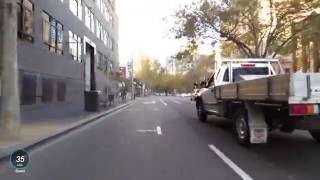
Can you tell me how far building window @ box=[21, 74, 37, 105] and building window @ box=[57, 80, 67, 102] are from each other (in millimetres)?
7077

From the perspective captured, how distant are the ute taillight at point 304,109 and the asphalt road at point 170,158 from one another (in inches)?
41.8

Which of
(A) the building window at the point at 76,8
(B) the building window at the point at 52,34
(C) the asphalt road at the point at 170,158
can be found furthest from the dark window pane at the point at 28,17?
(A) the building window at the point at 76,8

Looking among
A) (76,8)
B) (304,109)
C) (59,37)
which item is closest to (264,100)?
(304,109)

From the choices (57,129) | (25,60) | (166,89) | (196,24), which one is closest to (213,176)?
(57,129)

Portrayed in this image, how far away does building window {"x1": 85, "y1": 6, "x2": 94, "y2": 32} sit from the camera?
2031 inches

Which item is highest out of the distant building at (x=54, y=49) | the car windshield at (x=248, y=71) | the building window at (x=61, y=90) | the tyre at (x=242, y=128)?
the distant building at (x=54, y=49)

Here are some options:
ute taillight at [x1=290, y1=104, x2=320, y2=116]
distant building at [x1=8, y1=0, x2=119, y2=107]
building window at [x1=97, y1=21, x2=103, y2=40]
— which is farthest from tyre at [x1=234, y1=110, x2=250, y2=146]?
building window at [x1=97, y1=21, x2=103, y2=40]

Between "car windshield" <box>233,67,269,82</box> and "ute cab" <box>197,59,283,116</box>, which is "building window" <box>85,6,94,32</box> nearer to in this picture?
"ute cab" <box>197,59,283,116</box>

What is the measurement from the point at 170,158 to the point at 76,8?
33.5m

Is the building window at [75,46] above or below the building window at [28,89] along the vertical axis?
above

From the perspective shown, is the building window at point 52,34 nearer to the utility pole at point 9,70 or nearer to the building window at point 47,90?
the building window at point 47,90

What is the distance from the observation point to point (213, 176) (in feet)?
33.3

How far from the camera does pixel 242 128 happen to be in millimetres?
14523

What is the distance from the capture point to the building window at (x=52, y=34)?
104 feet
